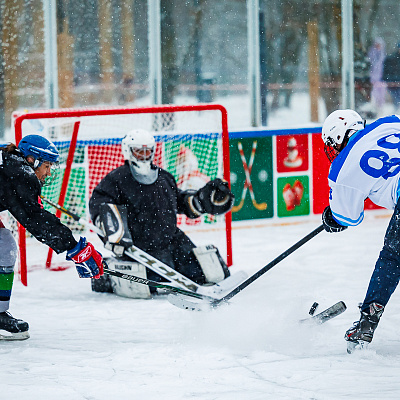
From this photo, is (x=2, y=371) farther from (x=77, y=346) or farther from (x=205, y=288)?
(x=205, y=288)

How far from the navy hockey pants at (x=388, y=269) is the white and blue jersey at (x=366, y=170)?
0.37 ft

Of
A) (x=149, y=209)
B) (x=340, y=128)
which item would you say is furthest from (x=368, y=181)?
(x=149, y=209)

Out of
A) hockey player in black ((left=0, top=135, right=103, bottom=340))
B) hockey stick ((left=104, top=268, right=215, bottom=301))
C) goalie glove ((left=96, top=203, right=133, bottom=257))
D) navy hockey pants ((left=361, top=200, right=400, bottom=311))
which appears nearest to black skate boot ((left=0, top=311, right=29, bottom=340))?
hockey player in black ((left=0, top=135, right=103, bottom=340))

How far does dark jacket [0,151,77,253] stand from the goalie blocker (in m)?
1.01

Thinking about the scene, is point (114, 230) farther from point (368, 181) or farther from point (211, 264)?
point (368, 181)

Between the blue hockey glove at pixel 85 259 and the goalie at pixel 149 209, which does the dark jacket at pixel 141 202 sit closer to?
the goalie at pixel 149 209

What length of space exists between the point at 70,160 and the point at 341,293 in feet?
6.47

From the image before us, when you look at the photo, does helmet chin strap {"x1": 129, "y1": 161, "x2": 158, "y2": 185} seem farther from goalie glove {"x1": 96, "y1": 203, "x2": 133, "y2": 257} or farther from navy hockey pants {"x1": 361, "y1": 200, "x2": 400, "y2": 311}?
navy hockey pants {"x1": 361, "y1": 200, "x2": 400, "y2": 311}

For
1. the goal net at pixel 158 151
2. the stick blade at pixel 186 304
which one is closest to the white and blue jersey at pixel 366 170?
the stick blade at pixel 186 304

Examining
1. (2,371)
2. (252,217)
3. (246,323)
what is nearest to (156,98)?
(252,217)

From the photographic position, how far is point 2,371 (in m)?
3.43

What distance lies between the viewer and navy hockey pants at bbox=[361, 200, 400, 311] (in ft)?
11.2

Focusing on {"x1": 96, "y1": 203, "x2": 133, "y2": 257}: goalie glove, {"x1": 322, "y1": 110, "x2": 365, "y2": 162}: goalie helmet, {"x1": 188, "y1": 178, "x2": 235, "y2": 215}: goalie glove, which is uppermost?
{"x1": 322, "y1": 110, "x2": 365, "y2": 162}: goalie helmet

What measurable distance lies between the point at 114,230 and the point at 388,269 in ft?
5.85
